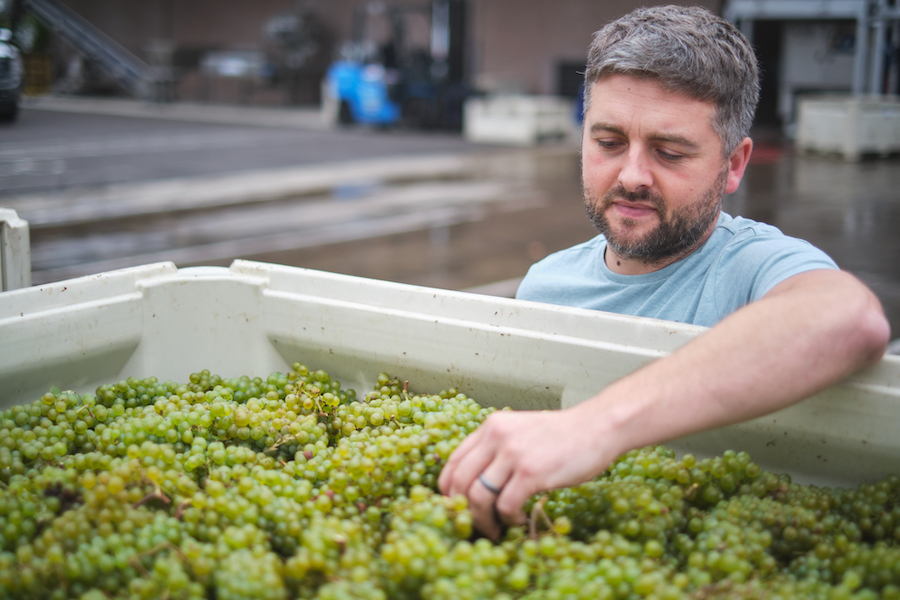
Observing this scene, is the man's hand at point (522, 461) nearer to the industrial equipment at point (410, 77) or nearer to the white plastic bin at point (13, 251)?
the white plastic bin at point (13, 251)

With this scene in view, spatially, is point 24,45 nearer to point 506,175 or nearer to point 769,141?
point 506,175

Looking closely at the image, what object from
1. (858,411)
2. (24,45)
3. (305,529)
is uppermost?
(24,45)

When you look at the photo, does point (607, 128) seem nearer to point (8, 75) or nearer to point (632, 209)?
point (632, 209)

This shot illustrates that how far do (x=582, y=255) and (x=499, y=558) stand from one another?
1.29 m

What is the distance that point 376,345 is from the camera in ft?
5.59

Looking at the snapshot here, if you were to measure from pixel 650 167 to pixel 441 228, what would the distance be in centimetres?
625

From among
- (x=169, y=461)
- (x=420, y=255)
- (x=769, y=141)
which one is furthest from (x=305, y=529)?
(x=769, y=141)

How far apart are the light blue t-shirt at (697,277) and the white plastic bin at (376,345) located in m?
0.25

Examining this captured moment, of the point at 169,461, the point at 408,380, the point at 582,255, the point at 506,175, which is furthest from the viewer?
the point at 506,175

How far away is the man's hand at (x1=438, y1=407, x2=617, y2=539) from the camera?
1.07 meters

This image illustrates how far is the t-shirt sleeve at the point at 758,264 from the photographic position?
142 cm

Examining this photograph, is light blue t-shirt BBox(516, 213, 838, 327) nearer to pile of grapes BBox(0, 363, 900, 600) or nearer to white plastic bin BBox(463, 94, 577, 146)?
pile of grapes BBox(0, 363, 900, 600)

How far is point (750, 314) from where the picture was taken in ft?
3.81

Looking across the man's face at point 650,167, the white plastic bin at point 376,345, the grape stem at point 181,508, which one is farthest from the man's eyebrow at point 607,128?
the grape stem at point 181,508
